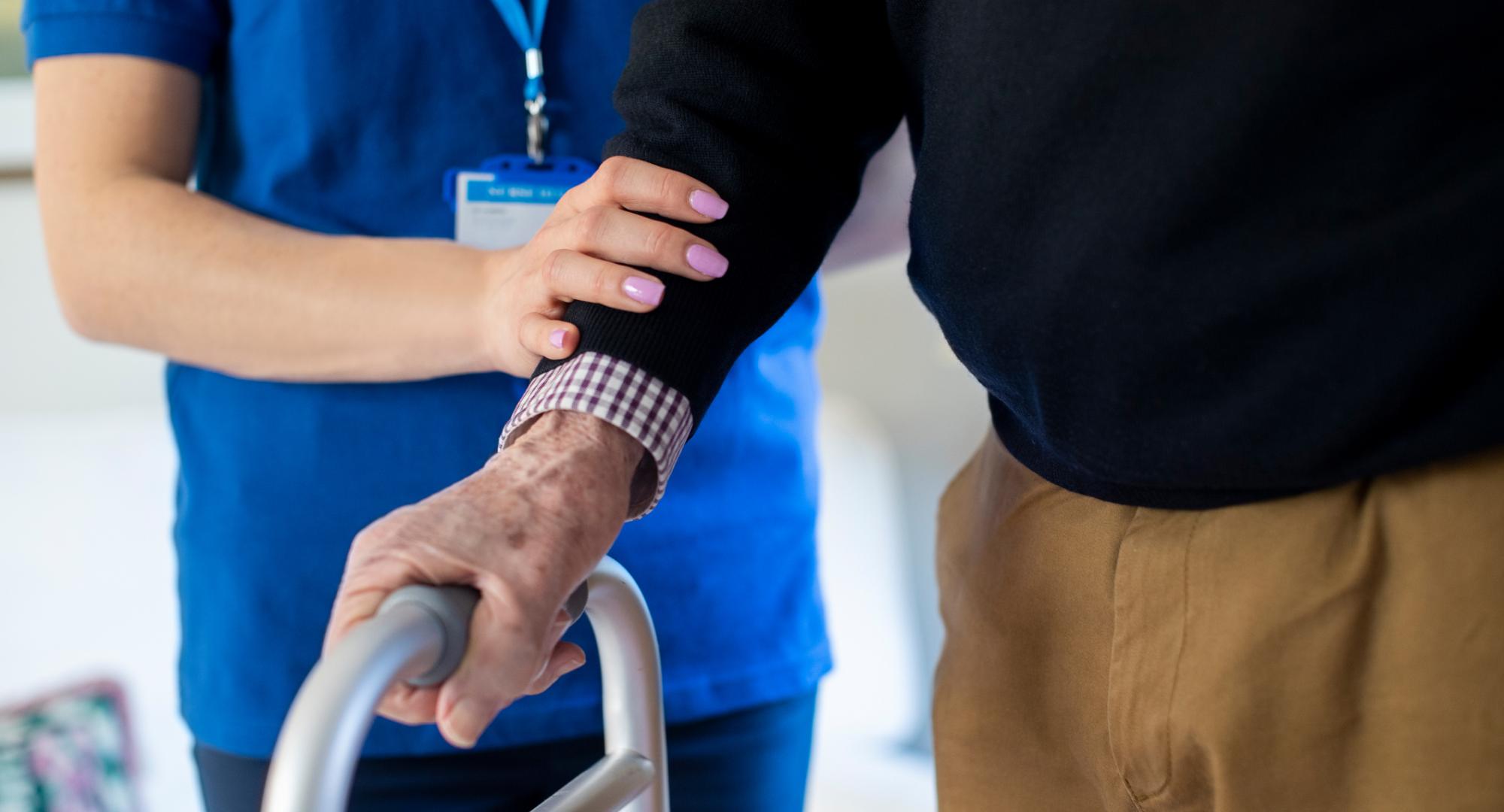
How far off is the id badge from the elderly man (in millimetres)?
153

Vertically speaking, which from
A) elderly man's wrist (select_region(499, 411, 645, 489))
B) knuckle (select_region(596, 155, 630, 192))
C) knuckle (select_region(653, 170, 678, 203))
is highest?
knuckle (select_region(596, 155, 630, 192))

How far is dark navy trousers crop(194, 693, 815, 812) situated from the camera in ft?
2.60

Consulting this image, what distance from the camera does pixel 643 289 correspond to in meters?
0.58

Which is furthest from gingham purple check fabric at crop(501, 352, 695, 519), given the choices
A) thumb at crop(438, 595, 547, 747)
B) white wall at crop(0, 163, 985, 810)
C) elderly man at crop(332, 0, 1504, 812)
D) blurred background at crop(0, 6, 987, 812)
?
blurred background at crop(0, 6, 987, 812)

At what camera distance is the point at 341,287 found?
2.38 feet

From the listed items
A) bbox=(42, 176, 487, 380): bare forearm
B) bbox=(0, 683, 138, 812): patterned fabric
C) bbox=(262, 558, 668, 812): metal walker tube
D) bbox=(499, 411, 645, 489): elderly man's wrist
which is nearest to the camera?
bbox=(262, 558, 668, 812): metal walker tube

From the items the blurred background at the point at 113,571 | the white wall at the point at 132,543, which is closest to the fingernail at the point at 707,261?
the white wall at the point at 132,543

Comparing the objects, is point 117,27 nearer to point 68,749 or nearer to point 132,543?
point 132,543

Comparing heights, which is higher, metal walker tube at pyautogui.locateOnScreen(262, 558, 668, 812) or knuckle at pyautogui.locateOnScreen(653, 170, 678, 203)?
knuckle at pyautogui.locateOnScreen(653, 170, 678, 203)

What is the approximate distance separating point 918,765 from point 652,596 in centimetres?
106

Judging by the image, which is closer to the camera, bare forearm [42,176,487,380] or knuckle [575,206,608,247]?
knuckle [575,206,608,247]

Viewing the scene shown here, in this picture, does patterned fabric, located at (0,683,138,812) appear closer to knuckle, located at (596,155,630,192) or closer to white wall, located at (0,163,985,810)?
white wall, located at (0,163,985,810)

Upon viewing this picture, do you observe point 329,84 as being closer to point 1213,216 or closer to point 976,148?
point 976,148

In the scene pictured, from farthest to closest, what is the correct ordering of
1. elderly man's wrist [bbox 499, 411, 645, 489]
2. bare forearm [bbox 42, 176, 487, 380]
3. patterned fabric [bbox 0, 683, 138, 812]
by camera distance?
patterned fabric [bbox 0, 683, 138, 812] < bare forearm [bbox 42, 176, 487, 380] < elderly man's wrist [bbox 499, 411, 645, 489]
